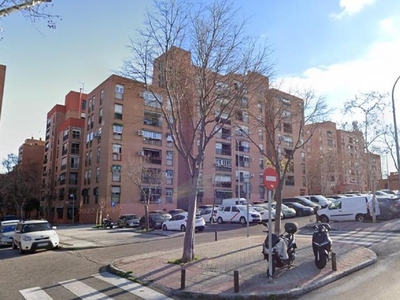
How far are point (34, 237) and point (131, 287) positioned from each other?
9.55 meters

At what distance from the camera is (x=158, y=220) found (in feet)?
92.1

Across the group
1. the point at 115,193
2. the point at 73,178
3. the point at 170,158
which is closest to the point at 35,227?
the point at 115,193

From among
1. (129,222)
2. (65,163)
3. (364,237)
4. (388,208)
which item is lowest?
(129,222)

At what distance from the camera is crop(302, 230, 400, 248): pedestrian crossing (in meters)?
12.8

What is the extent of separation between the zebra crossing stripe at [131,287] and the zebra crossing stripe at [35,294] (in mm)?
1624

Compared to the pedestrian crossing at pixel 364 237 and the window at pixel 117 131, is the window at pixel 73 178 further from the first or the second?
the pedestrian crossing at pixel 364 237

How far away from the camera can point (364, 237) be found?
14.1 metres

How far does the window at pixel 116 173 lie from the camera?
4294 centimetres

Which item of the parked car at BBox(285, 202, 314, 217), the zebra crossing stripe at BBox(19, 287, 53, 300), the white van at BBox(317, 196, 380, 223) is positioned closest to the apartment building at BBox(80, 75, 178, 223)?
the parked car at BBox(285, 202, 314, 217)

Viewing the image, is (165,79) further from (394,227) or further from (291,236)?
(394,227)

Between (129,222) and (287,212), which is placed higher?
(287,212)

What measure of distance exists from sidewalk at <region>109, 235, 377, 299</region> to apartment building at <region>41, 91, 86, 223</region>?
139 ft

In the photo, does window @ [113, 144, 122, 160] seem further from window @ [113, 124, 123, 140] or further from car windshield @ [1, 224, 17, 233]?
car windshield @ [1, 224, 17, 233]

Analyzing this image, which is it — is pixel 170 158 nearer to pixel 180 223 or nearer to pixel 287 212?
pixel 287 212
